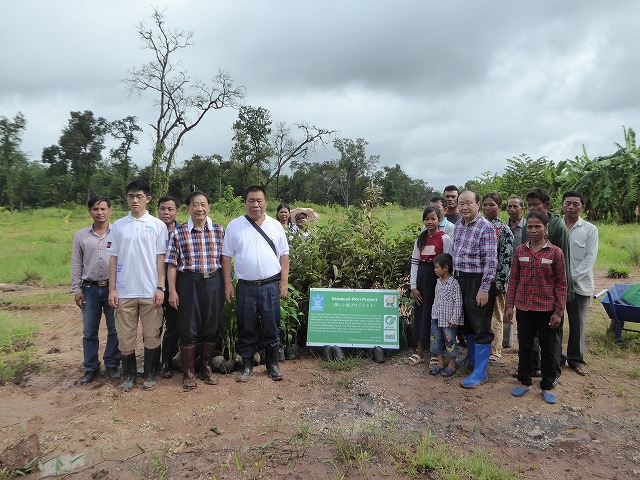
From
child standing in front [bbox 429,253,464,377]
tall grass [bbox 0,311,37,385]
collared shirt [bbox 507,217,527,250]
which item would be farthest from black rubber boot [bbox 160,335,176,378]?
collared shirt [bbox 507,217,527,250]

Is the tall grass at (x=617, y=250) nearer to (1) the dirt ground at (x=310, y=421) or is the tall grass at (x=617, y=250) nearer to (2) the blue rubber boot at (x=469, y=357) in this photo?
(1) the dirt ground at (x=310, y=421)

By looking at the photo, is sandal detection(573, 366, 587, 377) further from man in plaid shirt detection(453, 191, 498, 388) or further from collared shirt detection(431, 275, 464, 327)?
collared shirt detection(431, 275, 464, 327)

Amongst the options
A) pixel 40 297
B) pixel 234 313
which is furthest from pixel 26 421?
pixel 40 297

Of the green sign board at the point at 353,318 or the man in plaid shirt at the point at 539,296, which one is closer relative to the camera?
the man in plaid shirt at the point at 539,296

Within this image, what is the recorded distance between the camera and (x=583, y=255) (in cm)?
434

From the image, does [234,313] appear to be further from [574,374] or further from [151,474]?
[574,374]

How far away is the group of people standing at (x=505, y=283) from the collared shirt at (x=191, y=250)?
85.1 inches

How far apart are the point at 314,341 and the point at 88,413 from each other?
7.55ft

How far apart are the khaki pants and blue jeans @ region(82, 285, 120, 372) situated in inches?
14.5

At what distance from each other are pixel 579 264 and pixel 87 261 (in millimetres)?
4956

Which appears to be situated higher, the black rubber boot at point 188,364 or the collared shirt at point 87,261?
the collared shirt at point 87,261

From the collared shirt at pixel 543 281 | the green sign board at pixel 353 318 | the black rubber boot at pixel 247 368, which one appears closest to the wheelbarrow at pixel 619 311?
the collared shirt at pixel 543 281

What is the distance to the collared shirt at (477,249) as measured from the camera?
4.02 m

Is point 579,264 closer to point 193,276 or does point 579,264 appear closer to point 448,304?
point 448,304
